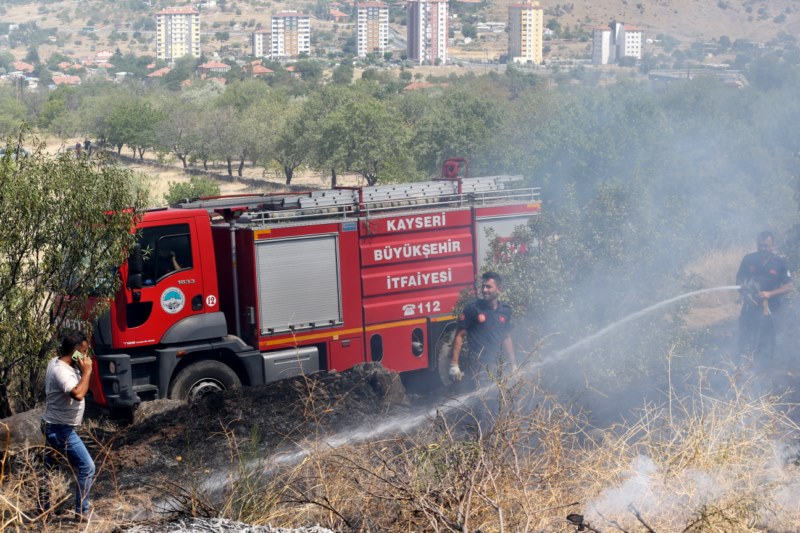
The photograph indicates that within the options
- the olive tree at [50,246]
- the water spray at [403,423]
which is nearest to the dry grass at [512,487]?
the water spray at [403,423]

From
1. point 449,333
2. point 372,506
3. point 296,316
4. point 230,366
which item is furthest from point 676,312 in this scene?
point 372,506

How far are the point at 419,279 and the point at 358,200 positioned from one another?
1.20 meters

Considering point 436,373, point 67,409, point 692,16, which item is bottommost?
point 436,373

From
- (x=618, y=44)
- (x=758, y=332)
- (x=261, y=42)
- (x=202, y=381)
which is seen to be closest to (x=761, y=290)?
(x=758, y=332)

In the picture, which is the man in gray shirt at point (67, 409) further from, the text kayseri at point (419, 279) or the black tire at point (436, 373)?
the black tire at point (436, 373)

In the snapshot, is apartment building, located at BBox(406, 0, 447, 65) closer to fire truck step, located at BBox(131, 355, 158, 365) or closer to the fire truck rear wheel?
the fire truck rear wheel

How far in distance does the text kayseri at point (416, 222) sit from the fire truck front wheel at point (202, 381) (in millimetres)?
2576

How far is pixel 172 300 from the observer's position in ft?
35.8

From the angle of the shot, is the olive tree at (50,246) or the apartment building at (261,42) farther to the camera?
the apartment building at (261,42)

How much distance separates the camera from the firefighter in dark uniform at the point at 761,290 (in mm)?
10625

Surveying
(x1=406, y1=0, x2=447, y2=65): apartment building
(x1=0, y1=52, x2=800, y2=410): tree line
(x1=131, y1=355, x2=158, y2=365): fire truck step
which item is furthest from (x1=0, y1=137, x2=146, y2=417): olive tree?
(x1=406, y1=0, x2=447, y2=65): apartment building

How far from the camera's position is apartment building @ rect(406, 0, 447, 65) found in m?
165

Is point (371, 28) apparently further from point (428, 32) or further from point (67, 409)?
point (67, 409)

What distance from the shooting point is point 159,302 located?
35.5 ft
